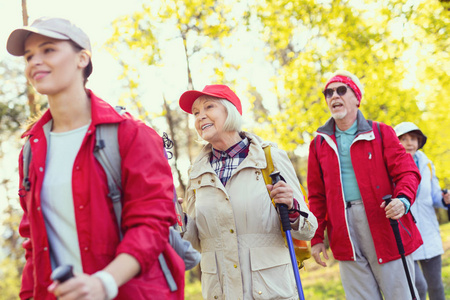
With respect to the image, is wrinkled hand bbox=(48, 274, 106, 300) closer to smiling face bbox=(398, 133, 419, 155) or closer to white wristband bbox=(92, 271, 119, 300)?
white wristband bbox=(92, 271, 119, 300)

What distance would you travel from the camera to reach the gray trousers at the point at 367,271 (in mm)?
4246

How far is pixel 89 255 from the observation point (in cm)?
198

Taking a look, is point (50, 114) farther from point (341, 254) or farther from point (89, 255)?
point (341, 254)

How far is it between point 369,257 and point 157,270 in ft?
9.31

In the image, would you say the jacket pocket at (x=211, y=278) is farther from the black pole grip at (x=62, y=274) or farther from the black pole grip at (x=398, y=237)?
the black pole grip at (x=62, y=274)

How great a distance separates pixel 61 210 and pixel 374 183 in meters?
3.05

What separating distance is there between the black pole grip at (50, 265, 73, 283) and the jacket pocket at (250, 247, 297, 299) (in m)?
2.06

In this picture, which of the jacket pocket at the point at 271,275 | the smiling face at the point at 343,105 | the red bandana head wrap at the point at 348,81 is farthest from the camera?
the red bandana head wrap at the point at 348,81

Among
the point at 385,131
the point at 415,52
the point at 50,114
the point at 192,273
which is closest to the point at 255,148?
the point at 385,131

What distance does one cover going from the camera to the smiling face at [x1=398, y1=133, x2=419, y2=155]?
6.48m

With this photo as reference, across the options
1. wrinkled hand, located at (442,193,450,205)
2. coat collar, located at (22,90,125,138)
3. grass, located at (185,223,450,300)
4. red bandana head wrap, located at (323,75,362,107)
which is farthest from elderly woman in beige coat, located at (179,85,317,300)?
grass, located at (185,223,450,300)

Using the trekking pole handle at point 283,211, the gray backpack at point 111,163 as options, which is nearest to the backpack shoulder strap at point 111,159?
the gray backpack at point 111,163

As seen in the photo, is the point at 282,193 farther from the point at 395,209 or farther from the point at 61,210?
the point at 61,210

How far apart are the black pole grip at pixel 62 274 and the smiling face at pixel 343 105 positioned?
348cm
